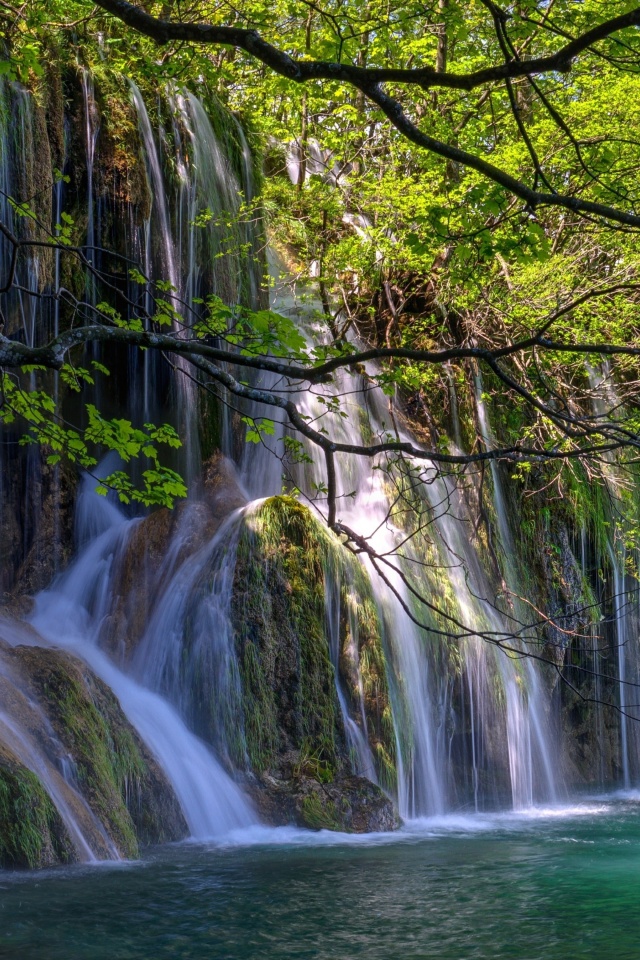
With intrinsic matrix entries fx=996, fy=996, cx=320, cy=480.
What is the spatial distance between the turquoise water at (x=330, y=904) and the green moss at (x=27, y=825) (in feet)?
0.76

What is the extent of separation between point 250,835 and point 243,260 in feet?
28.3

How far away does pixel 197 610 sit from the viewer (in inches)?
405

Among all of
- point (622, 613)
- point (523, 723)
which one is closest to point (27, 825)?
point (523, 723)

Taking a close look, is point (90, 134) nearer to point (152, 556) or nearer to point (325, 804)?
point (152, 556)

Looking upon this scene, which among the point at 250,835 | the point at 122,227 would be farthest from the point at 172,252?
the point at 250,835

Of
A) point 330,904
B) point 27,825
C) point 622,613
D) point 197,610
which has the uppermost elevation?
point 622,613

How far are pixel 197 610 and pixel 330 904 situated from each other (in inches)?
181

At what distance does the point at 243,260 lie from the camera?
14.5 m

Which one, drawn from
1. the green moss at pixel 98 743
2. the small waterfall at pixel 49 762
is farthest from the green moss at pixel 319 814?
the small waterfall at pixel 49 762

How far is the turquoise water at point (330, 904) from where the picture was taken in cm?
517

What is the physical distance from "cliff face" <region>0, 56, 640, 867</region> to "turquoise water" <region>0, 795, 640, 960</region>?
81 centimetres

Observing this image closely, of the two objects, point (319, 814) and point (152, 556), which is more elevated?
point (152, 556)

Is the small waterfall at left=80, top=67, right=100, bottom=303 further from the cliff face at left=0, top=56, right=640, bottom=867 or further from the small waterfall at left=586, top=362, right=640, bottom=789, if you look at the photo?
the small waterfall at left=586, top=362, right=640, bottom=789

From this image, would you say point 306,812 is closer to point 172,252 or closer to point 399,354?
point 399,354
